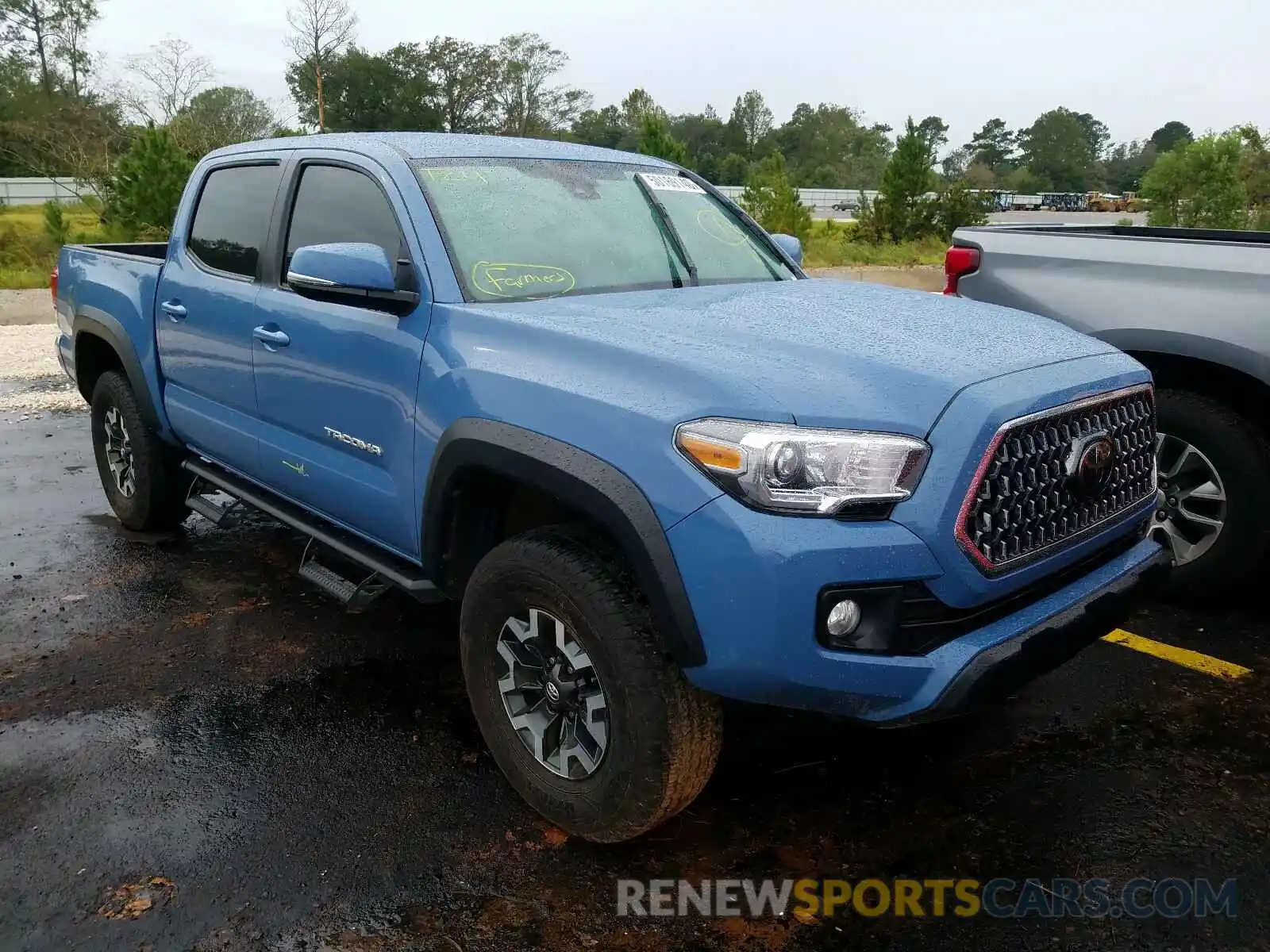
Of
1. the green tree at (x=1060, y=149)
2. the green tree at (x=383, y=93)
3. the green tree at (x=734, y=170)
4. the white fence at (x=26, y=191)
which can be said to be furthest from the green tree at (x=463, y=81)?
the green tree at (x=1060, y=149)

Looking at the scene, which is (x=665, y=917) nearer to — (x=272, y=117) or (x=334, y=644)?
(x=334, y=644)

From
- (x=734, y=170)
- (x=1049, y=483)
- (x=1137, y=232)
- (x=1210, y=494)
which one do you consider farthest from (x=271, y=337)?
(x=734, y=170)

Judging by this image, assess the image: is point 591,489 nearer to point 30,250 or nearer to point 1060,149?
point 30,250

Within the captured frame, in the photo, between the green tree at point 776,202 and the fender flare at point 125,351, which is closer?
the fender flare at point 125,351

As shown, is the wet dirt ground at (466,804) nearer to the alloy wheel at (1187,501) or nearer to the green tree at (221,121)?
the alloy wheel at (1187,501)

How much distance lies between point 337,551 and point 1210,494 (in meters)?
3.51

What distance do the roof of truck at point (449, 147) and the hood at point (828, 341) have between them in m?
0.82

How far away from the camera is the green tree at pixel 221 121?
26.6 metres

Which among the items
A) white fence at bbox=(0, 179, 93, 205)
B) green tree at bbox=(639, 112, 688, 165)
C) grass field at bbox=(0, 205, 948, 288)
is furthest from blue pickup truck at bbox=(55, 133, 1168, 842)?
white fence at bbox=(0, 179, 93, 205)

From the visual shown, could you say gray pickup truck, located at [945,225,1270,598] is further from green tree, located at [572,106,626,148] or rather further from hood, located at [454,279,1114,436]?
green tree, located at [572,106,626,148]

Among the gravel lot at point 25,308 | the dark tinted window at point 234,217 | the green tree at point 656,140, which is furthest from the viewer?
the green tree at point 656,140

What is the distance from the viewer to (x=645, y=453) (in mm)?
2334

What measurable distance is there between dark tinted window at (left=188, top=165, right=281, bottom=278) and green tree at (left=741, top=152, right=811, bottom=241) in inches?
684

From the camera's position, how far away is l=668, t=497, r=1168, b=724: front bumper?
7.15 feet
